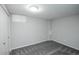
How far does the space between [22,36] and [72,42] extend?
87.6 inches

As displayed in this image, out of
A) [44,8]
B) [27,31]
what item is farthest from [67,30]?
[27,31]

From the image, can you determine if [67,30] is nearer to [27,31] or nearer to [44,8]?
[44,8]

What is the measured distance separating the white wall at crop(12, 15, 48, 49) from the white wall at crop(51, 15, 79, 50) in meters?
0.68

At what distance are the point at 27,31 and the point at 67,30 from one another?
1.89m

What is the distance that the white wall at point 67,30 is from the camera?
80.6 inches

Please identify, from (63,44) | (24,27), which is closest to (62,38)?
(63,44)

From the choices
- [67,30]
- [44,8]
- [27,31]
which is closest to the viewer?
[44,8]

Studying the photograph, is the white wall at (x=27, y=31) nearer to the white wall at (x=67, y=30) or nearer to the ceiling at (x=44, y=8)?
the ceiling at (x=44, y=8)

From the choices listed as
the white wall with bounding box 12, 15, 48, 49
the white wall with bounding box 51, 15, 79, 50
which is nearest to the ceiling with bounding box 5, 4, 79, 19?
the white wall with bounding box 12, 15, 48, 49

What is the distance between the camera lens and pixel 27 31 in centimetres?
195

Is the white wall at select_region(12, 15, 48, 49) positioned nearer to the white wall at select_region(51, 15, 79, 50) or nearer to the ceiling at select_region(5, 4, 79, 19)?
the ceiling at select_region(5, 4, 79, 19)

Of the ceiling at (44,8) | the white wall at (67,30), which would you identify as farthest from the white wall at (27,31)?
the white wall at (67,30)
